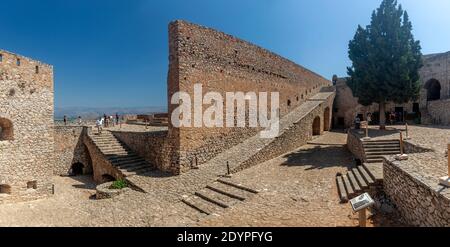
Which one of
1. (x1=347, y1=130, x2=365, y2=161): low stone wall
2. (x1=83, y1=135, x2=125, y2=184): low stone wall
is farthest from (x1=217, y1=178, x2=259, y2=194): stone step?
(x1=347, y1=130, x2=365, y2=161): low stone wall

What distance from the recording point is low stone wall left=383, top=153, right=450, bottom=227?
17.8ft

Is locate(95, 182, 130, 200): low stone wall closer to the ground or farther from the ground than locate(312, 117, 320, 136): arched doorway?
closer to the ground

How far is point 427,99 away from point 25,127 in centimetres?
3519

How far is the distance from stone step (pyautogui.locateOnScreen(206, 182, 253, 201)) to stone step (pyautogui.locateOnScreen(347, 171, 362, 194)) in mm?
3689

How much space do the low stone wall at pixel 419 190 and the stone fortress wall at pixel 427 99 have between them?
57.4 ft

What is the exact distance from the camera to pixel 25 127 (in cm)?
1313

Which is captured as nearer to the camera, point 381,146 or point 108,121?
point 381,146

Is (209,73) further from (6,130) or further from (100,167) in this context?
(6,130)

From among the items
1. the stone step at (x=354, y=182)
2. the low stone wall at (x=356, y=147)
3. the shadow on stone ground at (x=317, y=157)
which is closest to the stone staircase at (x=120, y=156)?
the shadow on stone ground at (x=317, y=157)

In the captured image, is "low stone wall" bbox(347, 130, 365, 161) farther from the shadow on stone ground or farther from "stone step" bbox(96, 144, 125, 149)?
"stone step" bbox(96, 144, 125, 149)

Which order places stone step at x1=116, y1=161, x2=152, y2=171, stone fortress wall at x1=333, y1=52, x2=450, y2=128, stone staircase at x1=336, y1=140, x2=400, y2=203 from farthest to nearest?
1. stone fortress wall at x1=333, y1=52, x2=450, y2=128
2. stone step at x1=116, y1=161, x2=152, y2=171
3. stone staircase at x1=336, y1=140, x2=400, y2=203

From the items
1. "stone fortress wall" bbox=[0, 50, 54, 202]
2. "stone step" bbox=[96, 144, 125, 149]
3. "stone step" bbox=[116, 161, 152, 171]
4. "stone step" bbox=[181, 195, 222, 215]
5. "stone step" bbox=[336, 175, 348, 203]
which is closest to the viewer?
"stone step" bbox=[336, 175, 348, 203]

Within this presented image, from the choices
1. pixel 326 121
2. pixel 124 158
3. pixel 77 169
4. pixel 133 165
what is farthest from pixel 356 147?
pixel 77 169

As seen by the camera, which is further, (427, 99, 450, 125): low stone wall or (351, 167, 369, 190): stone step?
(427, 99, 450, 125): low stone wall
